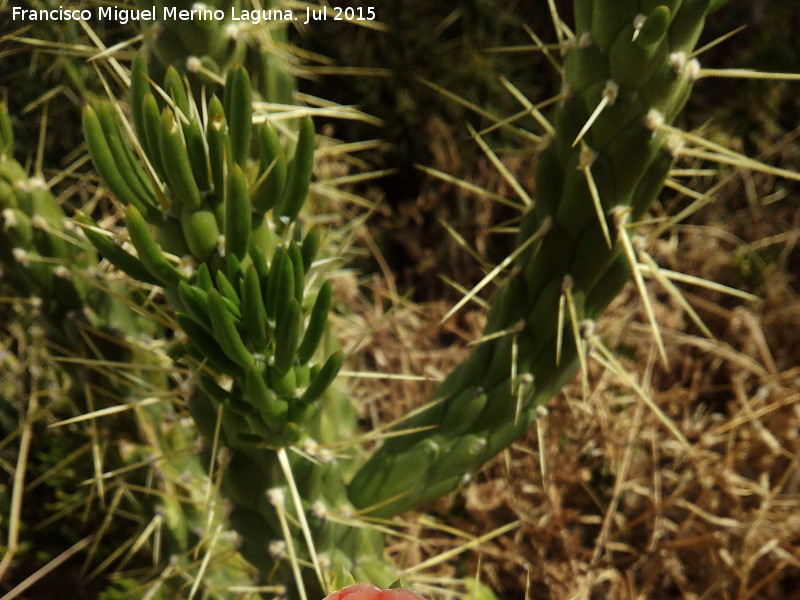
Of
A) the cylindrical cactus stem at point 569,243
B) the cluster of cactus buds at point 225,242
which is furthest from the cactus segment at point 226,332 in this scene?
the cylindrical cactus stem at point 569,243

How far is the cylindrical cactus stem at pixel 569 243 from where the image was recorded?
2.43 feet

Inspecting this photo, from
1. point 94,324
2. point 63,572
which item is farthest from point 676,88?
point 63,572

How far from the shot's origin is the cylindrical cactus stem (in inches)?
29.2

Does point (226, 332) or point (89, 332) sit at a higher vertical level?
point (226, 332)

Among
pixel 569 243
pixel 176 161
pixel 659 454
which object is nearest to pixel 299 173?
pixel 176 161

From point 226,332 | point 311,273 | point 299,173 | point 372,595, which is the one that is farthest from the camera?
point 311,273

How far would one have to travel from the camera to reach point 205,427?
2.78 feet

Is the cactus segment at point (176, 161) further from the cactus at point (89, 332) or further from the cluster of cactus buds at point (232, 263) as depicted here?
the cactus at point (89, 332)

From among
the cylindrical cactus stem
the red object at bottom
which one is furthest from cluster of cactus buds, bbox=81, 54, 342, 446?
the red object at bottom

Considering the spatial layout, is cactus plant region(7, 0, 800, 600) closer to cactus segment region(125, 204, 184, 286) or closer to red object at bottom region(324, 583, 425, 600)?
cactus segment region(125, 204, 184, 286)

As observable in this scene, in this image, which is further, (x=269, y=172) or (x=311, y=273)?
(x=311, y=273)

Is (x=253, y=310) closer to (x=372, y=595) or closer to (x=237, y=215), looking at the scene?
(x=237, y=215)

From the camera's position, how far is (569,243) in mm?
864

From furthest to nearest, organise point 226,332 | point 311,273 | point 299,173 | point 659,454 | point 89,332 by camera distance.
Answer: point 659,454 → point 89,332 → point 311,273 → point 299,173 → point 226,332
